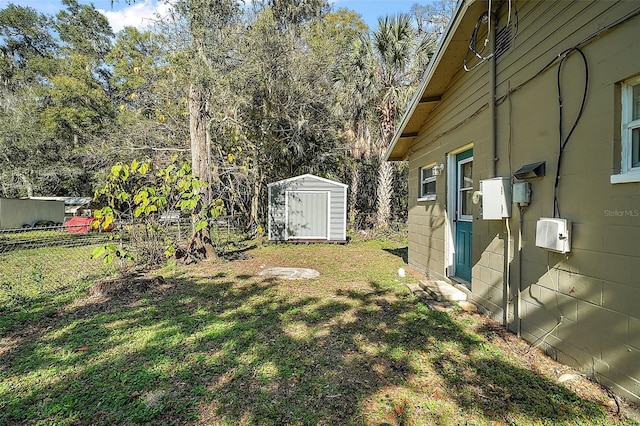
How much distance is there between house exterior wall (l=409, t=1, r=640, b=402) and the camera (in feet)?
7.36

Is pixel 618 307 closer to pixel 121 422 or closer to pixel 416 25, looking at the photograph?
pixel 121 422

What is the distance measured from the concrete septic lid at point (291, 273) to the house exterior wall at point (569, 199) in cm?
297

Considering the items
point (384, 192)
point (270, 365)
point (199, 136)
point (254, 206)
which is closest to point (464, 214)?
point (270, 365)

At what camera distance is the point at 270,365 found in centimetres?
281

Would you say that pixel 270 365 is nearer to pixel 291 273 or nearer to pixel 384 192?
pixel 291 273

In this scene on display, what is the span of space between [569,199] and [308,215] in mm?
8603

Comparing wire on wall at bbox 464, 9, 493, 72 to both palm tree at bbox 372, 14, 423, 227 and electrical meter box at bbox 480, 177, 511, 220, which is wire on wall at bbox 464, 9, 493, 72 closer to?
electrical meter box at bbox 480, 177, 511, 220

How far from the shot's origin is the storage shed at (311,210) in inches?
431

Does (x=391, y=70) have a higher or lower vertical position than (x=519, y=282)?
higher

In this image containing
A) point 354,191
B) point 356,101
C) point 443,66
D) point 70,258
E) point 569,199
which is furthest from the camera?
point 354,191

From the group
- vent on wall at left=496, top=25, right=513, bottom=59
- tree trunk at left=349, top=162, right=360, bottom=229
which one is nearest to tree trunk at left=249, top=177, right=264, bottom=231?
tree trunk at left=349, top=162, right=360, bottom=229

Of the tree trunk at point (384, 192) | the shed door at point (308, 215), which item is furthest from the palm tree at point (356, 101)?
the shed door at point (308, 215)

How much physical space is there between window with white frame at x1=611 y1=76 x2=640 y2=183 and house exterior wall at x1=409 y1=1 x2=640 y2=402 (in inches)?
1.6

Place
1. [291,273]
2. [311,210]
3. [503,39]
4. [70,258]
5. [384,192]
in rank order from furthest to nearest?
[384,192]
[311,210]
[70,258]
[291,273]
[503,39]
